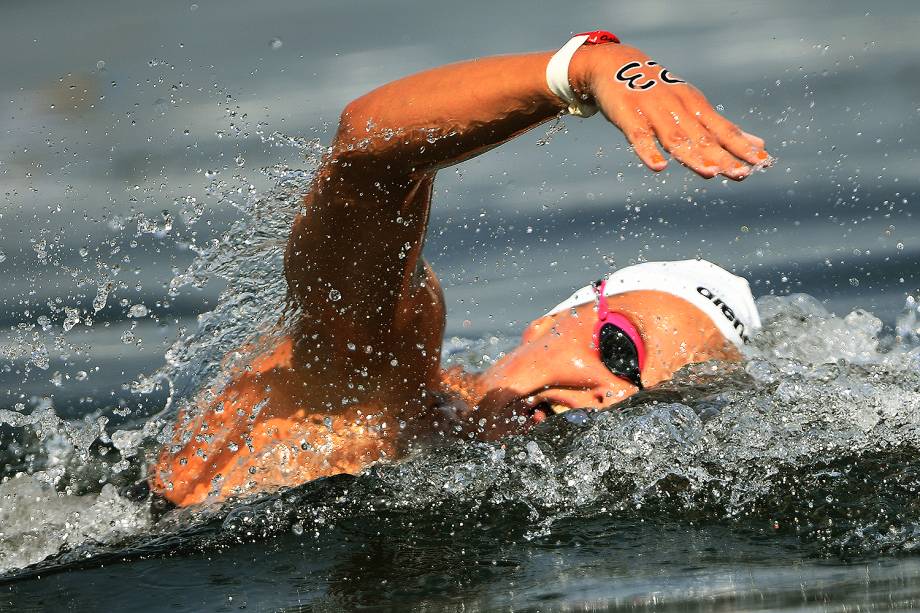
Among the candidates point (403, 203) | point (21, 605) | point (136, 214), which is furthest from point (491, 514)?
point (136, 214)

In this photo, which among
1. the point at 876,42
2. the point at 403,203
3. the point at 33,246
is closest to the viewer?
the point at 403,203

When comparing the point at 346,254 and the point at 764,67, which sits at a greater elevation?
the point at 764,67

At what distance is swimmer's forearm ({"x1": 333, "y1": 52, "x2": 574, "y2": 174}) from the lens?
9.18 ft

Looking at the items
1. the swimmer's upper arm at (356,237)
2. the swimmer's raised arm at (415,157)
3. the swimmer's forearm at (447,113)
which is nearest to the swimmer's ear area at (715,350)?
the swimmer's raised arm at (415,157)

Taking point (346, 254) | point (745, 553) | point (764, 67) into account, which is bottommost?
point (745, 553)

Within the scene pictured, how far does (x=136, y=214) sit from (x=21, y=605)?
A: 3000 mm

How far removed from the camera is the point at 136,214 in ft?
18.2

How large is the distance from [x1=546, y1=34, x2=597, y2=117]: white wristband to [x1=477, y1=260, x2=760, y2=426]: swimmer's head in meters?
1.07

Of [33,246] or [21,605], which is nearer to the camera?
[21,605]

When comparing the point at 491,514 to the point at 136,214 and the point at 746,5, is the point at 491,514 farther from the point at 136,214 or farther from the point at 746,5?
the point at 746,5

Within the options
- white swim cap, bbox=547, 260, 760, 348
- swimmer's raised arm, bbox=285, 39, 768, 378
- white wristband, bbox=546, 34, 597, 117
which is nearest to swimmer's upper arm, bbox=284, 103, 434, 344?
swimmer's raised arm, bbox=285, 39, 768, 378

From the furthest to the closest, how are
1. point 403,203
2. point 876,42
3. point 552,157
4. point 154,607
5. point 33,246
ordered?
1. point 876,42
2. point 552,157
3. point 33,246
4. point 403,203
5. point 154,607

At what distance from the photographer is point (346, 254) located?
314 cm

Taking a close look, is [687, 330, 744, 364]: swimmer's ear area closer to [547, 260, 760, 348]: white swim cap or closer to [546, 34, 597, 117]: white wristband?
[547, 260, 760, 348]: white swim cap
